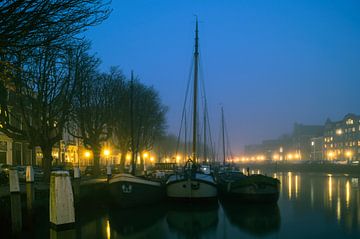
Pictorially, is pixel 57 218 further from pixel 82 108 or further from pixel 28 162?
pixel 28 162

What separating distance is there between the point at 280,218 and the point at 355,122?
5201 inches

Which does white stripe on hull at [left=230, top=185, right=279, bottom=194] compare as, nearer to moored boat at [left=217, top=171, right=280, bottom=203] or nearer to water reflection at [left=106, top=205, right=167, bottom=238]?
moored boat at [left=217, top=171, right=280, bottom=203]

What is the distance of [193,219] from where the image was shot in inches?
876

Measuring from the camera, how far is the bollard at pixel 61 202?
5359 mm

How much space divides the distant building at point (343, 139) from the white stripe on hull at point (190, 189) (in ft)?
387

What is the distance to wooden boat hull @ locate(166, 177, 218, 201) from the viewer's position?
26094 mm

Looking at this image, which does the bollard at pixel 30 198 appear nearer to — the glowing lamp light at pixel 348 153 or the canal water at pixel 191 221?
the canal water at pixel 191 221

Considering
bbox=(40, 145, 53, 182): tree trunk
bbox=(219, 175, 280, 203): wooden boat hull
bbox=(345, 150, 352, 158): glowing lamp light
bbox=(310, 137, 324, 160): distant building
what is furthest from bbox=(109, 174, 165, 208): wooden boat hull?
bbox=(310, 137, 324, 160): distant building

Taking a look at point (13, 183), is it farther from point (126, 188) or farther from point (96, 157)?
point (96, 157)

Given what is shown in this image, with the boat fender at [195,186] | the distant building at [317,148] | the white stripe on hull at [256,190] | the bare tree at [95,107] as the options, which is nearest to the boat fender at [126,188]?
the boat fender at [195,186]

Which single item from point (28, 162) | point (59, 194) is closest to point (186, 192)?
point (59, 194)

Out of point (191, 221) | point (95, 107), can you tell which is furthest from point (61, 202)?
point (95, 107)

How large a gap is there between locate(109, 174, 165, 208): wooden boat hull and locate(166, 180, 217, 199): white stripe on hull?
151 cm

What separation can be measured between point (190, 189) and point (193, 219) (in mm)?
3977
